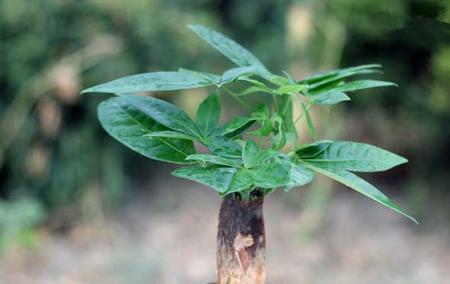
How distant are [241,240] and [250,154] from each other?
78 millimetres

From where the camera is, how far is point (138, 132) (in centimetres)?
58

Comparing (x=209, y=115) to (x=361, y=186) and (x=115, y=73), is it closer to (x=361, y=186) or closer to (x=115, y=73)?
(x=361, y=186)

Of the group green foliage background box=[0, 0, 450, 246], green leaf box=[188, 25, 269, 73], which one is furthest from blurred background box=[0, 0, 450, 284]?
green leaf box=[188, 25, 269, 73]

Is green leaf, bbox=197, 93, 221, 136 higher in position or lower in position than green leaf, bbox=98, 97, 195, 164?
higher

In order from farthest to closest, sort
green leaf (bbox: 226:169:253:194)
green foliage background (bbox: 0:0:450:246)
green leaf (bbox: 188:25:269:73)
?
green foliage background (bbox: 0:0:450:246)
green leaf (bbox: 188:25:269:73)
green leaf (bbox: 226:169:253:194)

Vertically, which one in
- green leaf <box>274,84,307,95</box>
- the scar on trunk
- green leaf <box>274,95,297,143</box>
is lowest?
the scar on trunk

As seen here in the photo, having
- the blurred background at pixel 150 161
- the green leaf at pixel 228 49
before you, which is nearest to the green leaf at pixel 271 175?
the green leaf at pixel 228 49

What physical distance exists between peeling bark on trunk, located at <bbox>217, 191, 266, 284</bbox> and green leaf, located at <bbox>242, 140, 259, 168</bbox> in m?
0.05

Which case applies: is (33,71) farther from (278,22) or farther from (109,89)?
(109,89)

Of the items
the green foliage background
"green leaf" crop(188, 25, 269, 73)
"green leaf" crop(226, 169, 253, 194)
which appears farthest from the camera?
the green foliage background

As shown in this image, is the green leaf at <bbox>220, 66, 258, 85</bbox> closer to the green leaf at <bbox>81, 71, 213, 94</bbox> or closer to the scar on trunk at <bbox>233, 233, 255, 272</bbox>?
the green leaf at <bbox>81, 71, 213, 94</bbox>

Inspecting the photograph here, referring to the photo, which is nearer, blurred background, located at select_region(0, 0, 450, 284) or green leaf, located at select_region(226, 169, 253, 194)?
green leaf, located at select_region(226, 169, 253, 194)

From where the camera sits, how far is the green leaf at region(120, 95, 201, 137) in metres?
0.57

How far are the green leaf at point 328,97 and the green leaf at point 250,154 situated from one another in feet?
0.23
